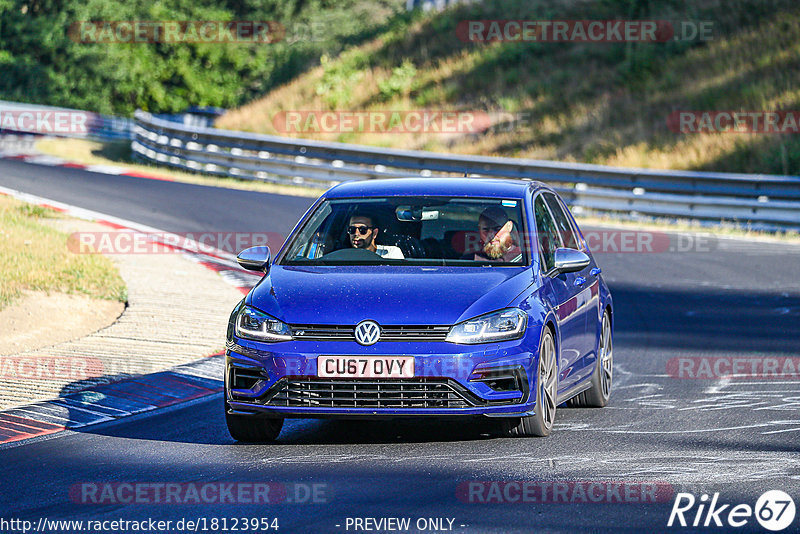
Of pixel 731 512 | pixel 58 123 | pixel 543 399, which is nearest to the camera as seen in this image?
pixel 731 512

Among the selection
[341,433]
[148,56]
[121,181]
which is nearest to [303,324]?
[341,433]

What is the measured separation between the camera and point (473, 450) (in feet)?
25.5

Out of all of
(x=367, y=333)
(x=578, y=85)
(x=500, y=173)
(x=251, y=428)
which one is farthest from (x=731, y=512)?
(x=578, y=85)

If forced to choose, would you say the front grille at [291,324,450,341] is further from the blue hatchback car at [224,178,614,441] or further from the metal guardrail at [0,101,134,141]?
the metal guardrail at [0,101,134,141]

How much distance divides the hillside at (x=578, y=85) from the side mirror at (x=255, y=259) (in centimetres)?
2199

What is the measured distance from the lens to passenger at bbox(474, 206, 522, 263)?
8.55 m

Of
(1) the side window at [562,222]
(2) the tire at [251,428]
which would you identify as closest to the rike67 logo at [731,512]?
(2) the tire at [251,428]

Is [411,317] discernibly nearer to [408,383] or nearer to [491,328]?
[408,383]

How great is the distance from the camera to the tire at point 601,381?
9.52 metres

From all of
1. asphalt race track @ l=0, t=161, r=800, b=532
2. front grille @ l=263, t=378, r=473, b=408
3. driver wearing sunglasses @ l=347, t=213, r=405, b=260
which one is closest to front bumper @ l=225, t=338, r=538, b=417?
front grille @ l=263, t=378, r=473, b=408

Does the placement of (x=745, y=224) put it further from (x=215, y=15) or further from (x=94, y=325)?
(x=215, y=15)

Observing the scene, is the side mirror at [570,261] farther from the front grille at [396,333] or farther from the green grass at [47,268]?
the green grass at [47,268]

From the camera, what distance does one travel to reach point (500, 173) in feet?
90.0

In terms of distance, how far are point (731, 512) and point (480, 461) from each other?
1656mm
